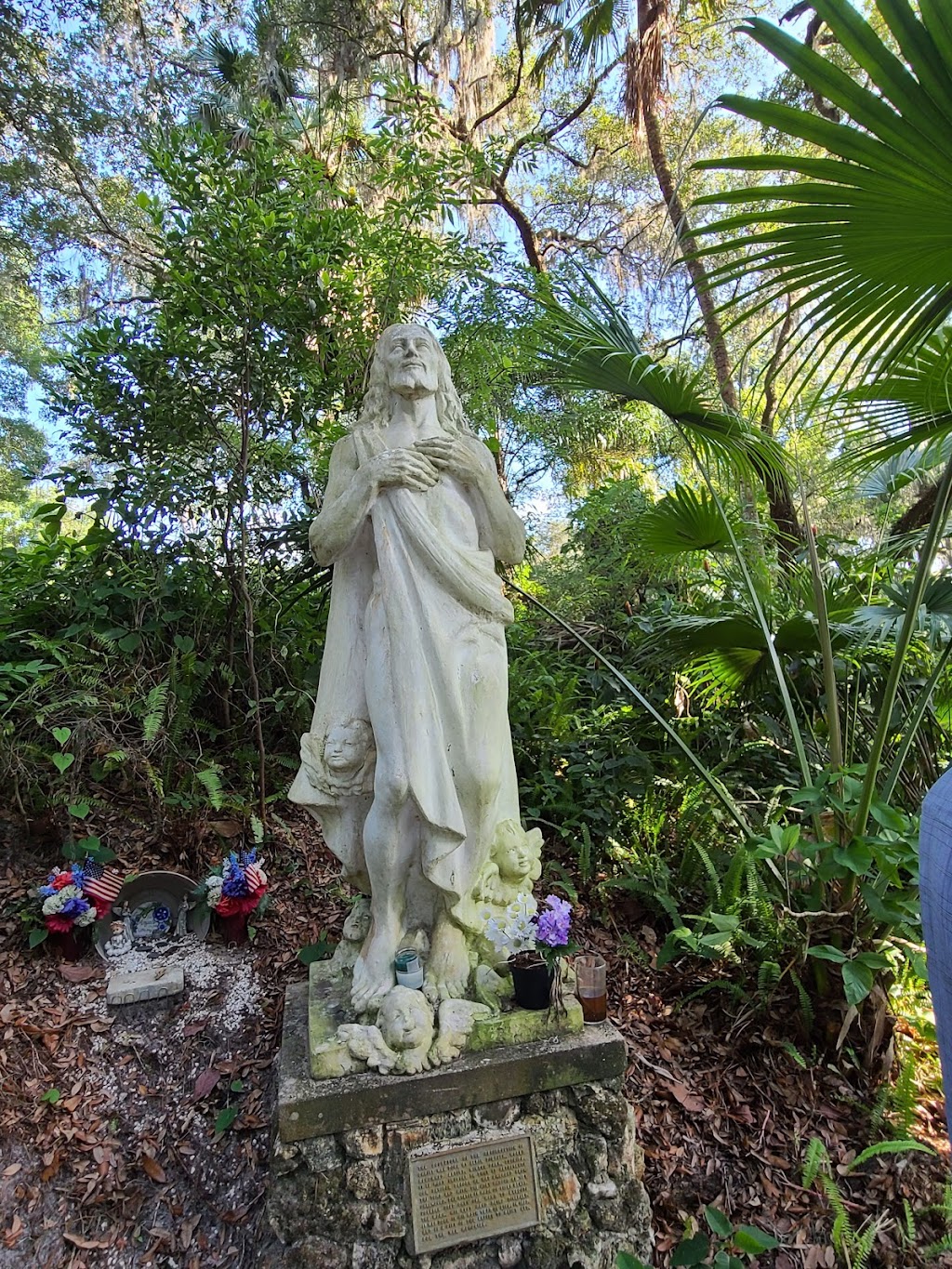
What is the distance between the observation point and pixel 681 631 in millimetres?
3713

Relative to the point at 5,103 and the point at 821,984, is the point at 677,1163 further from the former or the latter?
the point at 5,103

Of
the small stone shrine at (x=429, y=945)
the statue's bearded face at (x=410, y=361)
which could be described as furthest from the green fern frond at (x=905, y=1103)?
the statue's bearded face at (x=410, y=361)

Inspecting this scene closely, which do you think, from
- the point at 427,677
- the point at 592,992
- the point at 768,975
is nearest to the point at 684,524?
the point at 427,677

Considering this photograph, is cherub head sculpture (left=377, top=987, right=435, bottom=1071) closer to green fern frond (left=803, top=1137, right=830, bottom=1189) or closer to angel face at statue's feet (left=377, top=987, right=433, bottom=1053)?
angel face at statue's feet (left=377, top=987, right=433, bottom=1053)

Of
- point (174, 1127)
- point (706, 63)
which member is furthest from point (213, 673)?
point (706, 63)

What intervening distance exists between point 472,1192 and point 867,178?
2.87 metres

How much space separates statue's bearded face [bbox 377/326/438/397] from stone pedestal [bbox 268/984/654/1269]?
7.36ft

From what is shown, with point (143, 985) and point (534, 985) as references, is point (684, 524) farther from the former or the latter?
point (143, 985)

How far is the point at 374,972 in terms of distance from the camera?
2.32 metres

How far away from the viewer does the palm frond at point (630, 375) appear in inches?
121

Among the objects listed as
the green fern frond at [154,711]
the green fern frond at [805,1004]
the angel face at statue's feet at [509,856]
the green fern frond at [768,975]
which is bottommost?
the green fern frond at [805,1004]

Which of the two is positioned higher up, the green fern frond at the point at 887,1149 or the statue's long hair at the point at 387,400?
the statue's long hair at the point at 387,400

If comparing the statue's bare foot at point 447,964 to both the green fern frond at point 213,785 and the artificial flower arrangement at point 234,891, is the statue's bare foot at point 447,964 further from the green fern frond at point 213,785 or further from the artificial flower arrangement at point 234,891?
the green fern frond at point 213,785

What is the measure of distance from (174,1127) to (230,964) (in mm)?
760
